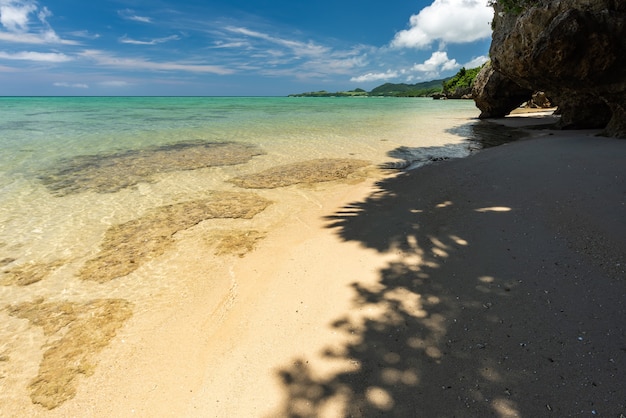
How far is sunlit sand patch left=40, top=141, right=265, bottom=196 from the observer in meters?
10.3

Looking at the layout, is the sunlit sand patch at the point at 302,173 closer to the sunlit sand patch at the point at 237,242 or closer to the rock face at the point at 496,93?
the sunlit sand patch at the point at 237,242

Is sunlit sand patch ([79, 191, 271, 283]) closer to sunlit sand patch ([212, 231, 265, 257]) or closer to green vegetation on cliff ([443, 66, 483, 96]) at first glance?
sunlit sand patch ([212, 231, 265, 257])

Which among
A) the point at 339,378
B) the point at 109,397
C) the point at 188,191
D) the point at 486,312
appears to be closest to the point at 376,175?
the point at 188,191

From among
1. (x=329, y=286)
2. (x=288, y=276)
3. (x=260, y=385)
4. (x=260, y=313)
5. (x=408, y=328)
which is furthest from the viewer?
(x=288, y=276)

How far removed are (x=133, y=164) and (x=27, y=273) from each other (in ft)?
27.4

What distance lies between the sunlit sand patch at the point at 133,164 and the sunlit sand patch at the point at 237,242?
5.41 metres

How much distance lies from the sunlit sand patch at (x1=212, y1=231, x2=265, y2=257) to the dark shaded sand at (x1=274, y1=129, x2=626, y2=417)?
1731mm

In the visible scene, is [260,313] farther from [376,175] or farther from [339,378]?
[376,175]

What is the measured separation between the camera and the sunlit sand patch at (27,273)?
524 centimetres

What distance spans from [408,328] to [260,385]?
1679 mm

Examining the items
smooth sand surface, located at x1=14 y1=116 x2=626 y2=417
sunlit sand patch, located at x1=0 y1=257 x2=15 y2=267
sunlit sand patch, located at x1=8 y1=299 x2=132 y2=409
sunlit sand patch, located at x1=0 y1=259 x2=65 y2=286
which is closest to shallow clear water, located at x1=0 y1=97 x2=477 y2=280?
sunlit sand patch, located at x1=0 y1=257 x2=15 y2=267

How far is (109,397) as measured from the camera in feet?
10.4

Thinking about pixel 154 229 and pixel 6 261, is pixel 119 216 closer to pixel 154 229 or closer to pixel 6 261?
pixel 154 229

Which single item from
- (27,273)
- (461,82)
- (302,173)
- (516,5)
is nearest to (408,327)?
(27,273)
